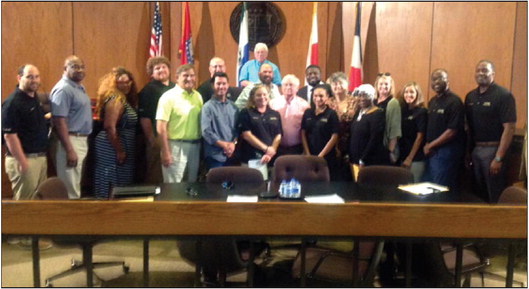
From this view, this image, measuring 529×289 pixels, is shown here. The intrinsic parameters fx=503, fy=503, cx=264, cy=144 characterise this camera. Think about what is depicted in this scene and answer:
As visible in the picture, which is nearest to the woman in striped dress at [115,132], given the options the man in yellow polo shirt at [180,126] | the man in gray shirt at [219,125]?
the man in yellow polo shirt at [180,126]

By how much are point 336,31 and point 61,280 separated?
4.25 metres

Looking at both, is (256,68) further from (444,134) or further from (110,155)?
(444,134)

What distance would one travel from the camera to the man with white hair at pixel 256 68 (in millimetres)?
5164

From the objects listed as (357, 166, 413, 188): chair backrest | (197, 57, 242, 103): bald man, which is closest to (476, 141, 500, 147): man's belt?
(357, 166, 413, 188): chair backrest

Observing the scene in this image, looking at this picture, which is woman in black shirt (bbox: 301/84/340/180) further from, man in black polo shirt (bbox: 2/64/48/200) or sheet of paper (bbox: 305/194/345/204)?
man in black polo shirt (bbox: 2/64/48/200)

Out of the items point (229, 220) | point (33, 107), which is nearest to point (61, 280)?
point (33, 107)

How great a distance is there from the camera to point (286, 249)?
3.85 m

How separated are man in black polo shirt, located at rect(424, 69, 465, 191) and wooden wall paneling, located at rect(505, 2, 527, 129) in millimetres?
1522

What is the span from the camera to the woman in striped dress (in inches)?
167

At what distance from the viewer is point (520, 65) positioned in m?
5.66

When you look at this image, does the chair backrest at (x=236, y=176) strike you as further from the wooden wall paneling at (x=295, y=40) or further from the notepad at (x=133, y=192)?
the wooden wall paneling at (x=295, y=40)

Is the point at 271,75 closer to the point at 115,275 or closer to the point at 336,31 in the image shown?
the point at 336,31

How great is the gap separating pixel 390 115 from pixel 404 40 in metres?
1.91

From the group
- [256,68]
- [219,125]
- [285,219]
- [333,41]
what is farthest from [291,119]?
[285,219]
